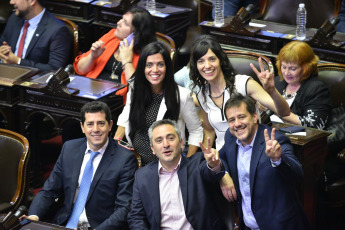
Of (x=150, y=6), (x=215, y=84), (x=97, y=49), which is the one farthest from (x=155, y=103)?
(x=150, y=6)

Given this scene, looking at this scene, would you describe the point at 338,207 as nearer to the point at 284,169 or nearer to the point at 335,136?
the point at 335,136

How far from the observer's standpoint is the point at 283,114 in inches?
135

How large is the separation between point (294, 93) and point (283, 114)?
57 centimetres

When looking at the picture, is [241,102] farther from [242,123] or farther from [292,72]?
[292,72]

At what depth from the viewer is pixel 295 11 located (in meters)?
5.26

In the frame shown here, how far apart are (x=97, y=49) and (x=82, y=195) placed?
1.30 m

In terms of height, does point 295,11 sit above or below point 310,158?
above

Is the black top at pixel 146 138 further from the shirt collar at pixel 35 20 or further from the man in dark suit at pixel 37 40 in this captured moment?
the shirt collar at pixel 35 20

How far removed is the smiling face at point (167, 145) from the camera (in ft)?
10.1

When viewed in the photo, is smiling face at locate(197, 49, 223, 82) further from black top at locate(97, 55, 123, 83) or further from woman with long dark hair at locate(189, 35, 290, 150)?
black top at locate(97, 55, 123, 83)

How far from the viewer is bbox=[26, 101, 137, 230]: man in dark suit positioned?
10.7 ft

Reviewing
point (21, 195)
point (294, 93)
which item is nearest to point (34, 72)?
point (21, 195)

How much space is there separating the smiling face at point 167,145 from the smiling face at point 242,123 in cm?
27

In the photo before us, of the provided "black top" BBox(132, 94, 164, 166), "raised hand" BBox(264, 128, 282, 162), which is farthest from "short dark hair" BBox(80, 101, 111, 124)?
"raised hand" BBox(264, 128, 282, 162)
